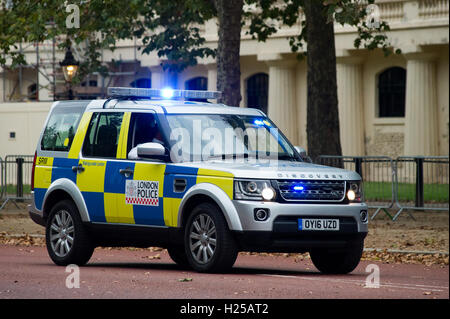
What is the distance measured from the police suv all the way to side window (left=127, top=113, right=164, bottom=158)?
0.01 m

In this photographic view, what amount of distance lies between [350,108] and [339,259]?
31.1 m

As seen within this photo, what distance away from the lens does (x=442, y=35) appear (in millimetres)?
42406

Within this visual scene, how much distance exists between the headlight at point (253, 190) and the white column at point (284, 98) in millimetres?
34420

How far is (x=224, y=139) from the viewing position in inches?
624

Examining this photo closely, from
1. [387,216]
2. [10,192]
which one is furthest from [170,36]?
[387,216]

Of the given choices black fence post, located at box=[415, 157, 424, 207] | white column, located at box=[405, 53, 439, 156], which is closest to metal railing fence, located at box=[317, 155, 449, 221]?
black fence post, located at box=[415, 157, 424, 207]

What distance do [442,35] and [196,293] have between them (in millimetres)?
30960

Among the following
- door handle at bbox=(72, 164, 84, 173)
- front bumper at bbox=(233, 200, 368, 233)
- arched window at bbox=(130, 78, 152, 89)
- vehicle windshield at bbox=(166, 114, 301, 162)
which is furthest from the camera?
arched window at bbox=(130, 78, 152, 89)

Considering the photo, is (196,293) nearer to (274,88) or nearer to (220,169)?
(220,169)

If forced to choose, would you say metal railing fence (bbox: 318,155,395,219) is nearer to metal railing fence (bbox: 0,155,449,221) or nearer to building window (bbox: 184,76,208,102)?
metal railing fence (bbox: 0,155,449,221)

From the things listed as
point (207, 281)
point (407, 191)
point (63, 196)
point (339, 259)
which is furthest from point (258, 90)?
point (207, 281)

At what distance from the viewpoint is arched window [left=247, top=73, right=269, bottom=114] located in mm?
51281

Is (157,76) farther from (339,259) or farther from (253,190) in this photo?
(253,190)

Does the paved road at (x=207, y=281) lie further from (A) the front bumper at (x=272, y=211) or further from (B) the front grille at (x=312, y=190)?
(B) the front grille at (x=312, y=190)
